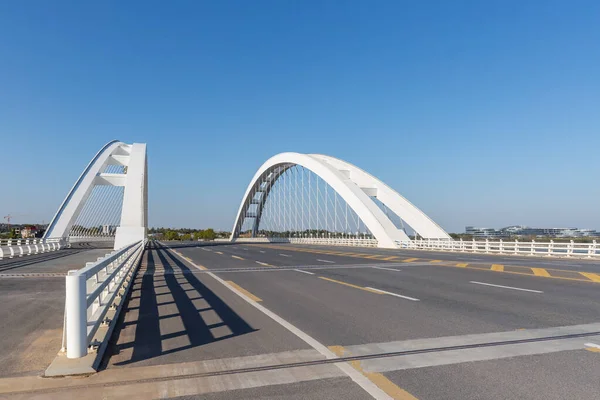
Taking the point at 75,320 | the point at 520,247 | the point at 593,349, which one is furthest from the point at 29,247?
the point at 593,349

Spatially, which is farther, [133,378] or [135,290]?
[135,290]

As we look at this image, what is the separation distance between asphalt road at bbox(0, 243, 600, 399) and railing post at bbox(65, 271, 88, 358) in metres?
0.38

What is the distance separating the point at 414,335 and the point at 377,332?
555 mm

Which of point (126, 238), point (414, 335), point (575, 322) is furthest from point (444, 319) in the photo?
point (126, 238)

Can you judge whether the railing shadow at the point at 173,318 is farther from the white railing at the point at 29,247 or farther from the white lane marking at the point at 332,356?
the white railing at the point at 29,247

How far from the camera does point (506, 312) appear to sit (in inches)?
356

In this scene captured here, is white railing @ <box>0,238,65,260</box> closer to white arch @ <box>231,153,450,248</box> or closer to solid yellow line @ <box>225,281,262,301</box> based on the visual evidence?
solid yellow line @ <box>225,281,262,301</box>

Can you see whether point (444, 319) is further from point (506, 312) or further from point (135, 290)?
point (135, 290)

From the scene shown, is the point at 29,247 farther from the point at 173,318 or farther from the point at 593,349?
the point at 593,349

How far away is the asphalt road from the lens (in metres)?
4.83

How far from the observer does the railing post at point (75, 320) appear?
566 centimetres

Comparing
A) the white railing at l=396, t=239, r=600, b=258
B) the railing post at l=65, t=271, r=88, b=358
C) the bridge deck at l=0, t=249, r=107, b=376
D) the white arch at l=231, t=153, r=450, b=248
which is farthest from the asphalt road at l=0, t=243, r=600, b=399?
the white arch at l=231, t=153, r=450, b=248

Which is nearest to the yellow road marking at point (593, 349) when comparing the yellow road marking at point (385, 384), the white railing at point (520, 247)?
the yellow road marking at point (385, 384)

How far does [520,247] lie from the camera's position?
32.6 meters
